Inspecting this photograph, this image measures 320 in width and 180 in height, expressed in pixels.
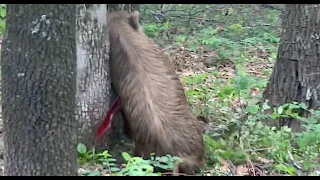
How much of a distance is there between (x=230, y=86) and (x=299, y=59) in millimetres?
2063

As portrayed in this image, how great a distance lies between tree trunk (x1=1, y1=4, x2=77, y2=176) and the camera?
14.0 feet

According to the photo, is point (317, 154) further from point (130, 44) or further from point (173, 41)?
point (173, 41)

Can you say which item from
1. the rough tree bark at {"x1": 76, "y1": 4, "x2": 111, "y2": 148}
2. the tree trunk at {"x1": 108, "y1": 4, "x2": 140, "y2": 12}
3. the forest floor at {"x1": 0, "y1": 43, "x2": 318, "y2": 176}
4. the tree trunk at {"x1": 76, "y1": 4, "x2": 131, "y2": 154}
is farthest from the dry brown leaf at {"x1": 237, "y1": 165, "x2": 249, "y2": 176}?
the tree trunk at {"x1": 108, "y1": 4, "x2": 140, "y2": 12}

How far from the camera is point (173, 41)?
39.0 ft

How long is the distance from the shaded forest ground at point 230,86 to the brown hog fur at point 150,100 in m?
0.26

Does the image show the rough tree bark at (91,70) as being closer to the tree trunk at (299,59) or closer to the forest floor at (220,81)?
the forest floor at (220,81)

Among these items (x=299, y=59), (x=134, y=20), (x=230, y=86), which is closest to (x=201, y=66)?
(x=230, y=86)

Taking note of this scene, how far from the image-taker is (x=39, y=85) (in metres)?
4.29

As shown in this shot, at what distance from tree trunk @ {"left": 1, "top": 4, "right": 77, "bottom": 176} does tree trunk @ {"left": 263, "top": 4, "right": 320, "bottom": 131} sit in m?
3.17

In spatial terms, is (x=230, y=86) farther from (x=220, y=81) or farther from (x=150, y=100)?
(x=150, y=100)
